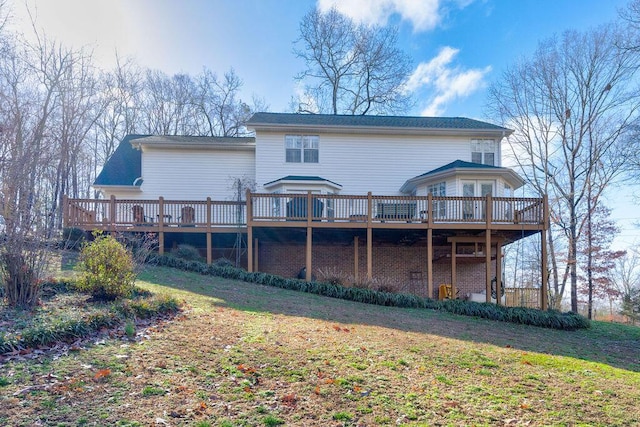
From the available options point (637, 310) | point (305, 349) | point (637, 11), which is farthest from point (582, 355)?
point (637, 310)

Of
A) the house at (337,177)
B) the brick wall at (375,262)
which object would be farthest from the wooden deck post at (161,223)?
the brick wall at (375,262)

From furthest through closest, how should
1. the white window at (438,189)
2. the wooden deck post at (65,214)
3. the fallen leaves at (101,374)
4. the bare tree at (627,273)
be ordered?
1. the bare tree at (627,273)
2. the white window at (438,189)
3. the wooden deck post at (65,214)
4. the fallen leaves at (101,374)

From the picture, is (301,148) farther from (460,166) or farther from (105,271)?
(105,271)

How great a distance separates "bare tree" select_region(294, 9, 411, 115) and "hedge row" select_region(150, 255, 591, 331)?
662 inches

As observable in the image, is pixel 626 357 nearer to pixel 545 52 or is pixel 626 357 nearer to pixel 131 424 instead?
pixel 131 424

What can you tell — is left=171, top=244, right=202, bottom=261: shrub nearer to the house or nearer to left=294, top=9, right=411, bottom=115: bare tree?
the house

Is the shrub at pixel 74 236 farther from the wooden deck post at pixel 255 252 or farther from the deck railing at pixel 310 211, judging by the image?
the wooden deck post at pixel 255 252

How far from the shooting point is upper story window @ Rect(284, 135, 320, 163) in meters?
16.8

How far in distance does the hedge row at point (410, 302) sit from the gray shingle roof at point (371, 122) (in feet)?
21.9

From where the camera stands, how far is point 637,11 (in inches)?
412

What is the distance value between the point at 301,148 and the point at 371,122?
3378mm

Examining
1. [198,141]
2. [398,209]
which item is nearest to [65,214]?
[198,141]

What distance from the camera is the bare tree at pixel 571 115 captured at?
19328 mm

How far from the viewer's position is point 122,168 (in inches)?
707
